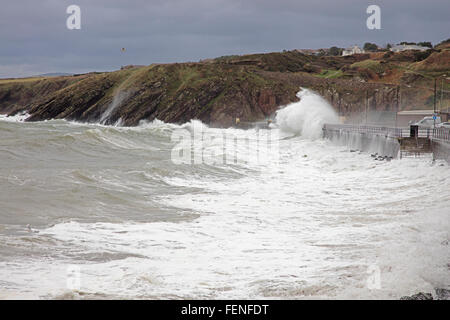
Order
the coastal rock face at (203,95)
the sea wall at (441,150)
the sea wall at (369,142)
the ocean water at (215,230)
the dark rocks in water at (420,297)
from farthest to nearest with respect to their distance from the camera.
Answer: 1. the coastal rock face at (203,95)
2. the sea wall at (369,142)
3. the sea wall at (441,150)
4. the ocean water at (215,230)
5. the dark rocks in water at (420,297)

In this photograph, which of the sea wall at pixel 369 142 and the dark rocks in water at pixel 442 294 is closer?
the dark rocks in water at pixel 442 294

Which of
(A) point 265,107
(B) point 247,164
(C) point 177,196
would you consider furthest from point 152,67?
(C) point 177,196

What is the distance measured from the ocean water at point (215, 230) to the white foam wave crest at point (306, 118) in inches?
1195

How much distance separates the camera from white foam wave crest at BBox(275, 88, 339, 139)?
56.4 metres

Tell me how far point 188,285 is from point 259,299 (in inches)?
49.1

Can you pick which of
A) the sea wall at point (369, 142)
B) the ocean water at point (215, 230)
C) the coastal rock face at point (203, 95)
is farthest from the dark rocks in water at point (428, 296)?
the coastal rock face at point (203, 95)

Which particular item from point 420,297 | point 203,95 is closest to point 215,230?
point 420,297

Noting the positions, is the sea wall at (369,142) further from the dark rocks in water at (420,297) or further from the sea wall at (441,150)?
the dark rocks in water at (420,297)

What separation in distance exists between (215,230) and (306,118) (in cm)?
4991

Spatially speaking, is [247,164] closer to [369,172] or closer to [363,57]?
[369,172]

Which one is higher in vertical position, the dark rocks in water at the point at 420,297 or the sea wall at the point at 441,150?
the sea wall at the point at 441,150

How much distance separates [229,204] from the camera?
16516 millimetres

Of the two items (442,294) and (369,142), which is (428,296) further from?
(369,142)

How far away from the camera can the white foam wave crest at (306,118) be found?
5642cm
